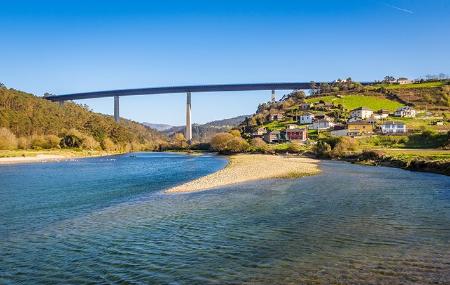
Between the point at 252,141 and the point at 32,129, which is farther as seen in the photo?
the point at 32,129

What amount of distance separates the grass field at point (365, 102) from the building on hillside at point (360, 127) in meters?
34.5

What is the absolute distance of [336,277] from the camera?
11727 millimetres

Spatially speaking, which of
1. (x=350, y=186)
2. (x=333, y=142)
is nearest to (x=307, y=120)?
(x=333, y=142)

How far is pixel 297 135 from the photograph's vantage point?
11425 centimetres

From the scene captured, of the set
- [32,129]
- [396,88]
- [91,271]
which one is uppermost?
[396,88]

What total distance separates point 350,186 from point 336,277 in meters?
22.7

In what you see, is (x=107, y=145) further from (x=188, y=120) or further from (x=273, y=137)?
(x=273, y=137)

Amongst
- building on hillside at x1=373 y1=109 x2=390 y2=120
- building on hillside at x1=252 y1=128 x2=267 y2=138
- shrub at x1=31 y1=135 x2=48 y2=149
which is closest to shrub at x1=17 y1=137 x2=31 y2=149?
shrub at x1=31 y1=135 x2=48 y2=149

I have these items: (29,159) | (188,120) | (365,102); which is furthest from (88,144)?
(365,102)

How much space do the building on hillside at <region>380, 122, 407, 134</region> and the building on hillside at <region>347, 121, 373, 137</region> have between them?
3545 millimetres

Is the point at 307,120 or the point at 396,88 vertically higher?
the point at 396,88

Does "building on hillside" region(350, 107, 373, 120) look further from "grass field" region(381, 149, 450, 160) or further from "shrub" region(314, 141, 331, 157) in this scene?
"grass field" region(381, 149, 450, 160)

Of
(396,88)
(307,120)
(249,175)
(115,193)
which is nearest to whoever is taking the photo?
(115,193)

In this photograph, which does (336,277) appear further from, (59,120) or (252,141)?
(59,120)
